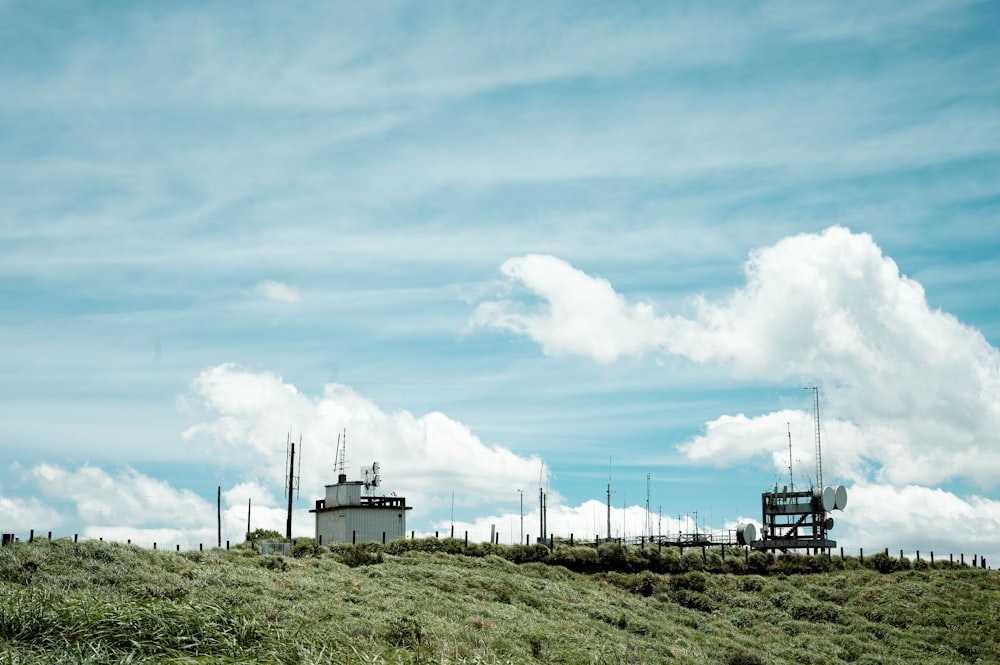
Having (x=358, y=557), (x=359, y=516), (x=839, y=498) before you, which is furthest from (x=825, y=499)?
(x=358, y=557)

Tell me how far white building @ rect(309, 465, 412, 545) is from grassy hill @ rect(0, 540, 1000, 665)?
23.5 ft

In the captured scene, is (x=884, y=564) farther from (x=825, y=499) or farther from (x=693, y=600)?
(x=693, y=600)

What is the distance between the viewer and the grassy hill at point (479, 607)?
1383 centimetres

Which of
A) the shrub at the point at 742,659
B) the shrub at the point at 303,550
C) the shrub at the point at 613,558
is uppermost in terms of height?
the shrub at the point at 303,550

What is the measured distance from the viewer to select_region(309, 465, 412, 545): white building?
53625mm

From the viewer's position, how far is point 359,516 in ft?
176

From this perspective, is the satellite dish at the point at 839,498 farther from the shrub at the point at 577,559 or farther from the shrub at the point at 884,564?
the shrub at the point at 577,559

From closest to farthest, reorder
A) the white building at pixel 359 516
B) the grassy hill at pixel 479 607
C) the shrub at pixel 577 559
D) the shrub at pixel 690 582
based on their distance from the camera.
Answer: the grassy hill at pixel 479 607, the shrub at pixel 690 582, the shrub at pixel 577 559, the white building at pixel 359 516

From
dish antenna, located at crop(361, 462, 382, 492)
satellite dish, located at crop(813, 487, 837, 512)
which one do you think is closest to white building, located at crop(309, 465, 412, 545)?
dish antenna, located at crop(361, 462, 382, 492)

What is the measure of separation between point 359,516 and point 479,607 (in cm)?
2695

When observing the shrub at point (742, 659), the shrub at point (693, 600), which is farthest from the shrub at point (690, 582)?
the shrub at point (742, 659)

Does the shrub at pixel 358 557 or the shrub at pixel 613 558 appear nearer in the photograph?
the shrub at pixel 358 557

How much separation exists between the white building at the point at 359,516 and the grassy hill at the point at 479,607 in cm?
717

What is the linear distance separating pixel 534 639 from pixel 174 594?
9348mm
